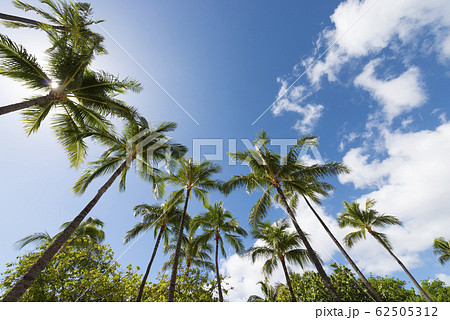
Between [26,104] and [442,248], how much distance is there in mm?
35677

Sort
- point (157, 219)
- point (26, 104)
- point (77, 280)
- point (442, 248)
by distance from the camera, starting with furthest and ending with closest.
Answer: point (442, 248) → point (157, 219) → point (77, 280) → point (26, 104)

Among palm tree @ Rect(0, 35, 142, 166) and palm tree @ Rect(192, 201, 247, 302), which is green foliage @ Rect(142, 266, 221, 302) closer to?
palm tree @ Rect(192, 201, 247, 302)

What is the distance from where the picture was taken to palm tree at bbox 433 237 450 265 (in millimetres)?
21781

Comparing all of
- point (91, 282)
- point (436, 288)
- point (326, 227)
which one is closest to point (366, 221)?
point (326, 227)

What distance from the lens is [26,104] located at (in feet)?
22.1

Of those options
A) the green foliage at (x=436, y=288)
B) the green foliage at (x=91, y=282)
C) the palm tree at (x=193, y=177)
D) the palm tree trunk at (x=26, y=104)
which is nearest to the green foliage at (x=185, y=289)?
the green foliage at (x=91, y=282)

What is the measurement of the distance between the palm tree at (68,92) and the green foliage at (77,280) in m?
5.05

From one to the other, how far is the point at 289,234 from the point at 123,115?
1426cm

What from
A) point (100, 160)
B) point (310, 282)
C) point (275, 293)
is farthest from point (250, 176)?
point (275, 293)

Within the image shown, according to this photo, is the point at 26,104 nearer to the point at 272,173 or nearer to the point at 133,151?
the point at 133,151

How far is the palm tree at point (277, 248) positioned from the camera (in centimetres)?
1495

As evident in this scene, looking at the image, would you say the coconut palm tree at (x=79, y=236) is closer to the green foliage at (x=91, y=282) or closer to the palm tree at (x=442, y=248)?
the green foliage at (x=91, y=282)

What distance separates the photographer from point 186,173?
13.0 m
